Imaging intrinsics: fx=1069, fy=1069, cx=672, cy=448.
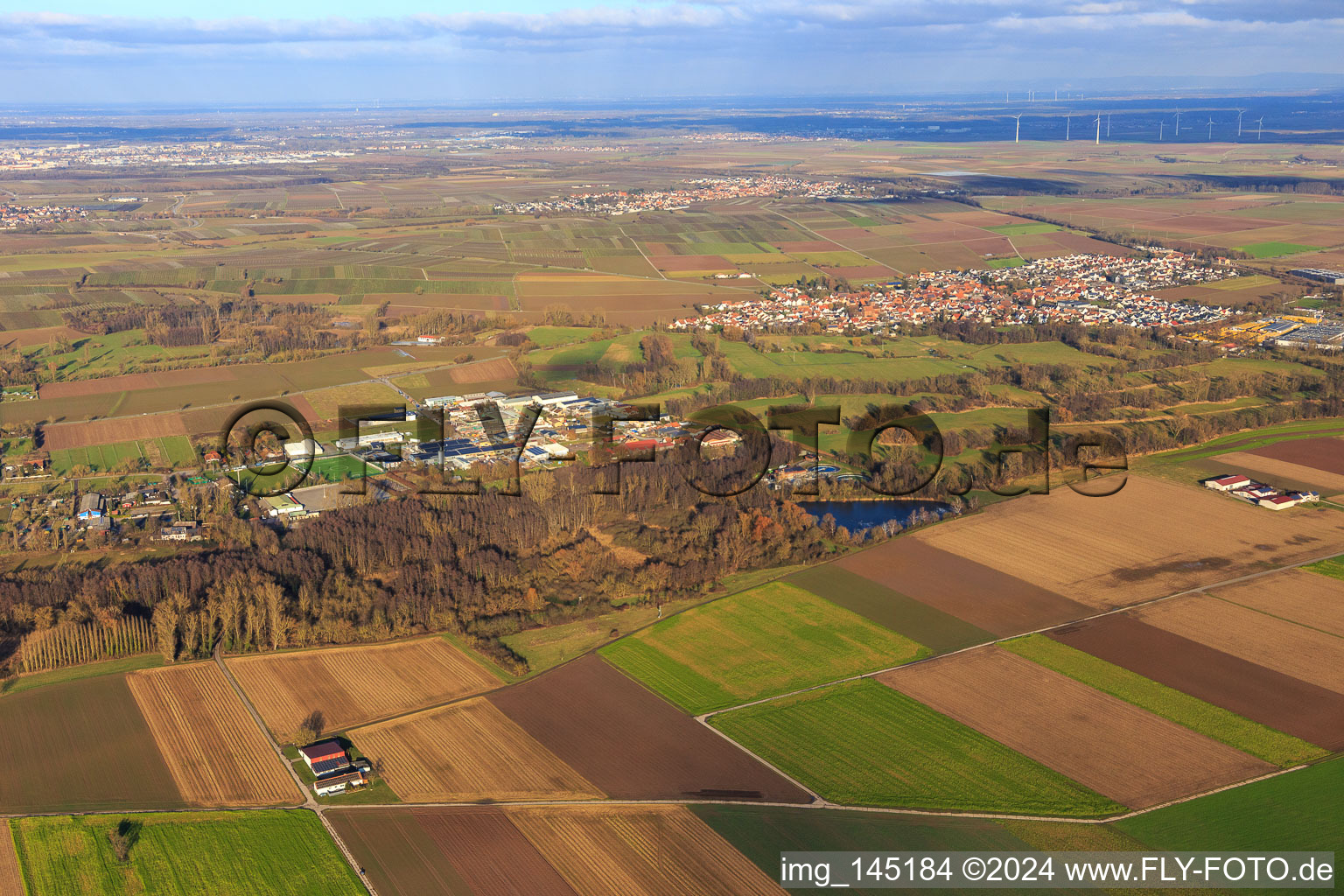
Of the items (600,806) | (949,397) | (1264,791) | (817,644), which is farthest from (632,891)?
(949,397)

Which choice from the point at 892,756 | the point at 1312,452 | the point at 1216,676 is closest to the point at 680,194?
the point at 1312,452

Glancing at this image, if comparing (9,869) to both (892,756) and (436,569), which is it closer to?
(436,569)

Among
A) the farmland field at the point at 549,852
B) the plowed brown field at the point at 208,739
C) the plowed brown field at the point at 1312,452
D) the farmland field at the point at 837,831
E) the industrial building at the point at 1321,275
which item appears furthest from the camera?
the industrial building at the point at 1321,275

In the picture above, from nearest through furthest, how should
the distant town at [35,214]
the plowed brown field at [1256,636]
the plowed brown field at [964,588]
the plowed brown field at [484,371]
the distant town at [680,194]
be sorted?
1. the plowed brown field at [1256,636]
2. the plowed brown field at [964,588]
3. the plowed brown field at [484,371]
4. the distant town at [35,214]
5. the distant town at [680,194]

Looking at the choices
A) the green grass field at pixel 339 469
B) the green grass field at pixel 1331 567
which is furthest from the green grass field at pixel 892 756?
the green grass field at pixel 339 469

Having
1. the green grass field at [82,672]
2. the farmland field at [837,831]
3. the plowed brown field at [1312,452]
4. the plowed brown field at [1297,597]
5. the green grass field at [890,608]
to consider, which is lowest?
the farmland field at [837,831]

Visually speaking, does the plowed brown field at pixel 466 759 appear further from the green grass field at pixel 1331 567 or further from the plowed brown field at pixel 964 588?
the green grass field at pixel 1331 567

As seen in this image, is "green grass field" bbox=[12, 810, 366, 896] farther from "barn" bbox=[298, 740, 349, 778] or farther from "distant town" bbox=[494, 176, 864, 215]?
"distant town" bbox=[494, 176, 864, 215]

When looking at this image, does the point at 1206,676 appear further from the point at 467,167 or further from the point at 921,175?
the point at 467,167
